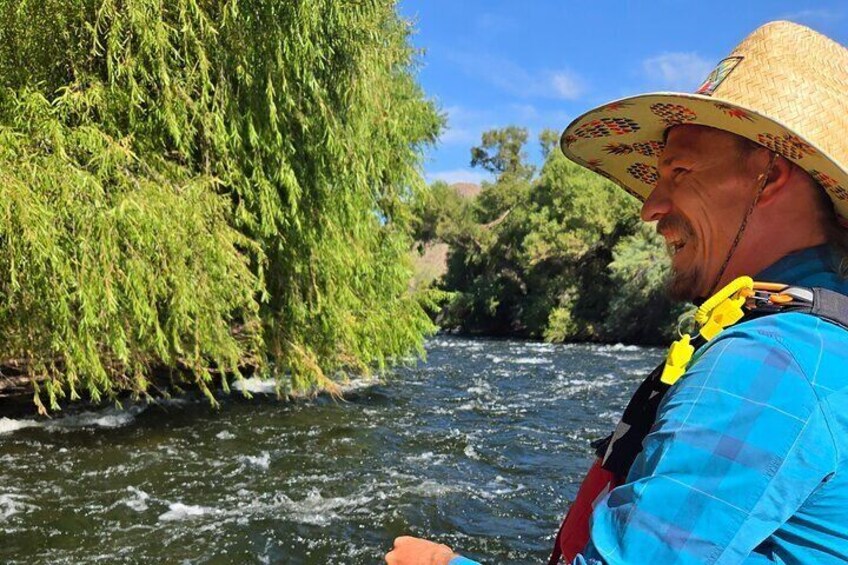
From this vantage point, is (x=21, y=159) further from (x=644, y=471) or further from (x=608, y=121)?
(x=644, y=471)

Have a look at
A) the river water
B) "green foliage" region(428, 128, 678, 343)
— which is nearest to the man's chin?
the river water

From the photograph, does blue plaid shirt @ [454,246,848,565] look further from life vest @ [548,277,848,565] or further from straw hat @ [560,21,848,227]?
straw hat @ [560,21,848,227]

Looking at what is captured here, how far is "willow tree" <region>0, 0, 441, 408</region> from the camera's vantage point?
5.99m

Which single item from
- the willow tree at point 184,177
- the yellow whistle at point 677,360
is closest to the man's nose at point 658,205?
the yellow whistle at point 677,360

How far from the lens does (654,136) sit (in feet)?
5.97

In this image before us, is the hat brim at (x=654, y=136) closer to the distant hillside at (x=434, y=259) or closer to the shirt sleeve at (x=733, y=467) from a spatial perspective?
the shirt sleeve at (x=733, y=467)

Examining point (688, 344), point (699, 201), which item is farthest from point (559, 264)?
point (688, 344)

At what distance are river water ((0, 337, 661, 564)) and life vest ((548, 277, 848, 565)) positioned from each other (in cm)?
416

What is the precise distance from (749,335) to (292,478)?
22.5 feet

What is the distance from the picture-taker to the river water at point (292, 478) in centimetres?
560

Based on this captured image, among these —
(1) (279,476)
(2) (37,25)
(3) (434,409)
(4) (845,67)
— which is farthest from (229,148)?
(4) (845,67)

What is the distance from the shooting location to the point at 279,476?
293 inches

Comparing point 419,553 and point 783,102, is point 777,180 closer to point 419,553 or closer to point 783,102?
point 783,102

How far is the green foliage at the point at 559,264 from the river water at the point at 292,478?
20120mm
